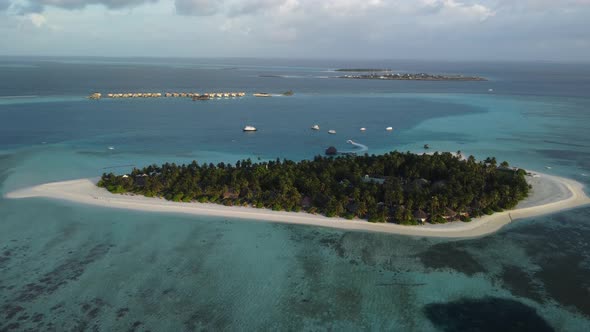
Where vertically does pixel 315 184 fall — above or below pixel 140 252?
above

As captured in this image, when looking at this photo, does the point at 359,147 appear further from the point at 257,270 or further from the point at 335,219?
the point at 257,270

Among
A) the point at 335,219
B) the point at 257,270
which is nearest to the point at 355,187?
the point at 335,219

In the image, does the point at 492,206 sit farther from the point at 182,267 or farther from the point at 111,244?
the point at 111,244

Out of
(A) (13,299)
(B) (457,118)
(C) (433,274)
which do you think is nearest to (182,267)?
(A) (13,299)

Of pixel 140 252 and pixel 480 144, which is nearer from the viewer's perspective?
pixel 140 252

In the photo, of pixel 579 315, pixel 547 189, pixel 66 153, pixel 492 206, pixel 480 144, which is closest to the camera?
pixel 579 315

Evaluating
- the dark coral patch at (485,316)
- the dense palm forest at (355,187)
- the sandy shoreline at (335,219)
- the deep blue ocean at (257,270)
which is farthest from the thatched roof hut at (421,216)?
the dark coral patch at (485,316)

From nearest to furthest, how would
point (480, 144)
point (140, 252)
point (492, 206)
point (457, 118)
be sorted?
1. point (140, 252)
2. point (492, 206)
3. point (480, 144)
4. point (457, 118)
